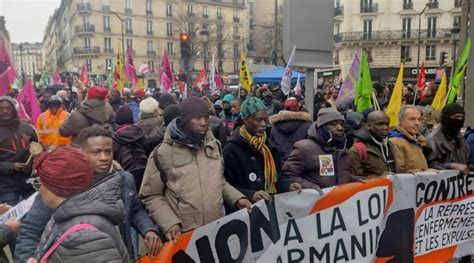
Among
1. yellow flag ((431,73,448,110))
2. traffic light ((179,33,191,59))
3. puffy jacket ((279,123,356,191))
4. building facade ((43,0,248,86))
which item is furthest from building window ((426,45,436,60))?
puffy jacket ((279,123,356,191))

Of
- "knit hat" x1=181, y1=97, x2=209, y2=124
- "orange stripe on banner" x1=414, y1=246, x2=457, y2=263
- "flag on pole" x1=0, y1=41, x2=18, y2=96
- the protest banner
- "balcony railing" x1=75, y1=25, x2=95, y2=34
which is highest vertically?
"balcony railing" x1=75, y1=25, x2=95, y2=34

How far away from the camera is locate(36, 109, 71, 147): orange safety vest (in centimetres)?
631

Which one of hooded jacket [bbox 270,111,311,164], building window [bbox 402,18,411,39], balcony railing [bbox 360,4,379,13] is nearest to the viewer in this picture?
hooded jacket [bbox 270,111,311,164]

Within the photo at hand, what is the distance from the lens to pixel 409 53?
56.9 meters

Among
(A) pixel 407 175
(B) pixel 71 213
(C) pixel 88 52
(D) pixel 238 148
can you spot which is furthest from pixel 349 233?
(C) pixel 88 52

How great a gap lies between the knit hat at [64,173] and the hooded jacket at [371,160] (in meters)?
2.74

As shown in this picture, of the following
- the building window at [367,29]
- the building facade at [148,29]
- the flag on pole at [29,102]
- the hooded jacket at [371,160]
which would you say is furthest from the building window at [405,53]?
the hooded jacket at [371,160]

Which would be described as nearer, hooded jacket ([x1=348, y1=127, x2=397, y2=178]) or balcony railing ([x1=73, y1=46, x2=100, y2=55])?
hooded jacket ([x1=348, y1=127, x2=397, y2=178])

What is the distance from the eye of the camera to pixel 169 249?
121 inches

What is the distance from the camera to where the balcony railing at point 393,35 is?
2222 inches

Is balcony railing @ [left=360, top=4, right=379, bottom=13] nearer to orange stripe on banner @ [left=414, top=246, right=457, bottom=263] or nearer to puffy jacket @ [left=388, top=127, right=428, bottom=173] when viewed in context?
puffy jacket @ [left=388, top=127, right=428, bottom=173]

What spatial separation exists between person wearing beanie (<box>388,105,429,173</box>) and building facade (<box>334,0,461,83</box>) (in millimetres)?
52411

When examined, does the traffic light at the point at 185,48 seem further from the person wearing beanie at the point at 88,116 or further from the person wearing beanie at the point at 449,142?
the person wearing beanie at the point at 449,142

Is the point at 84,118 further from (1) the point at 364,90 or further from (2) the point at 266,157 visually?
(1) the point at 364,90
